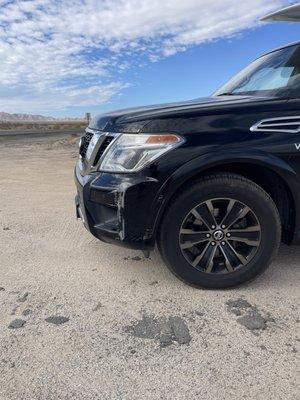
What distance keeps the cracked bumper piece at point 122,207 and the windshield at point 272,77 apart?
54.6 inches

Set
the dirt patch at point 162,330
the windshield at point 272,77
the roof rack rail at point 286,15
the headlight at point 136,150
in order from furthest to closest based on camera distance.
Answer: the roof rack rail at point 286,15 → the windshield at point 272,77 → the headlight at point 136,150 → the dirt patch at point 162,330

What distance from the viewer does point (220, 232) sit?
329 cm

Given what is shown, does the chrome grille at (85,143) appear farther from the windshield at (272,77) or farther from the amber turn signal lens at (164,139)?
the windshield at (272,77)

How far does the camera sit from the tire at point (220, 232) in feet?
10.5

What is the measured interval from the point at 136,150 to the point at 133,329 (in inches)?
50.3

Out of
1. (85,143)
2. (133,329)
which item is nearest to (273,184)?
(133,329)

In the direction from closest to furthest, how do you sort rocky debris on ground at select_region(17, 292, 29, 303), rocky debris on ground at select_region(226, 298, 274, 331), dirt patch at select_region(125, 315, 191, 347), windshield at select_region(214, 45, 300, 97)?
dirt patch at select_region(125, 315, 191, 347)
rocky debris on ground at select_region(226, 298, 274, 331)
rocky debris on ground at select_region(17, 292, 29, 303)
windshield at select_region(214, 45, 300, 97)

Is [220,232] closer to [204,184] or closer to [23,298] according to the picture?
[204,184]

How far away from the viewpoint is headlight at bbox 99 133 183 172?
10.2 ft

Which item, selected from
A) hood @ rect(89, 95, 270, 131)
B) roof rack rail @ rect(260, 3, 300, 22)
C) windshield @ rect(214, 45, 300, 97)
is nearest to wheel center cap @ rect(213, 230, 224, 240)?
hood @ rect(89, 95, 270, 131)

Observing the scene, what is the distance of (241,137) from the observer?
3145mm

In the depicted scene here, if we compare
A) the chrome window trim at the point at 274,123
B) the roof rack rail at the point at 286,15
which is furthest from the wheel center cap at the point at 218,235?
the roof rack rail at the point at 286,15

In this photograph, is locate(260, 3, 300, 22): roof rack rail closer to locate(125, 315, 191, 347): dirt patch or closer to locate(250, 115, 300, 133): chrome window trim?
locate(250, 115, 300, 133): chrome window trim

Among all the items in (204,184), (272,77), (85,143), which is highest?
(272,77)
